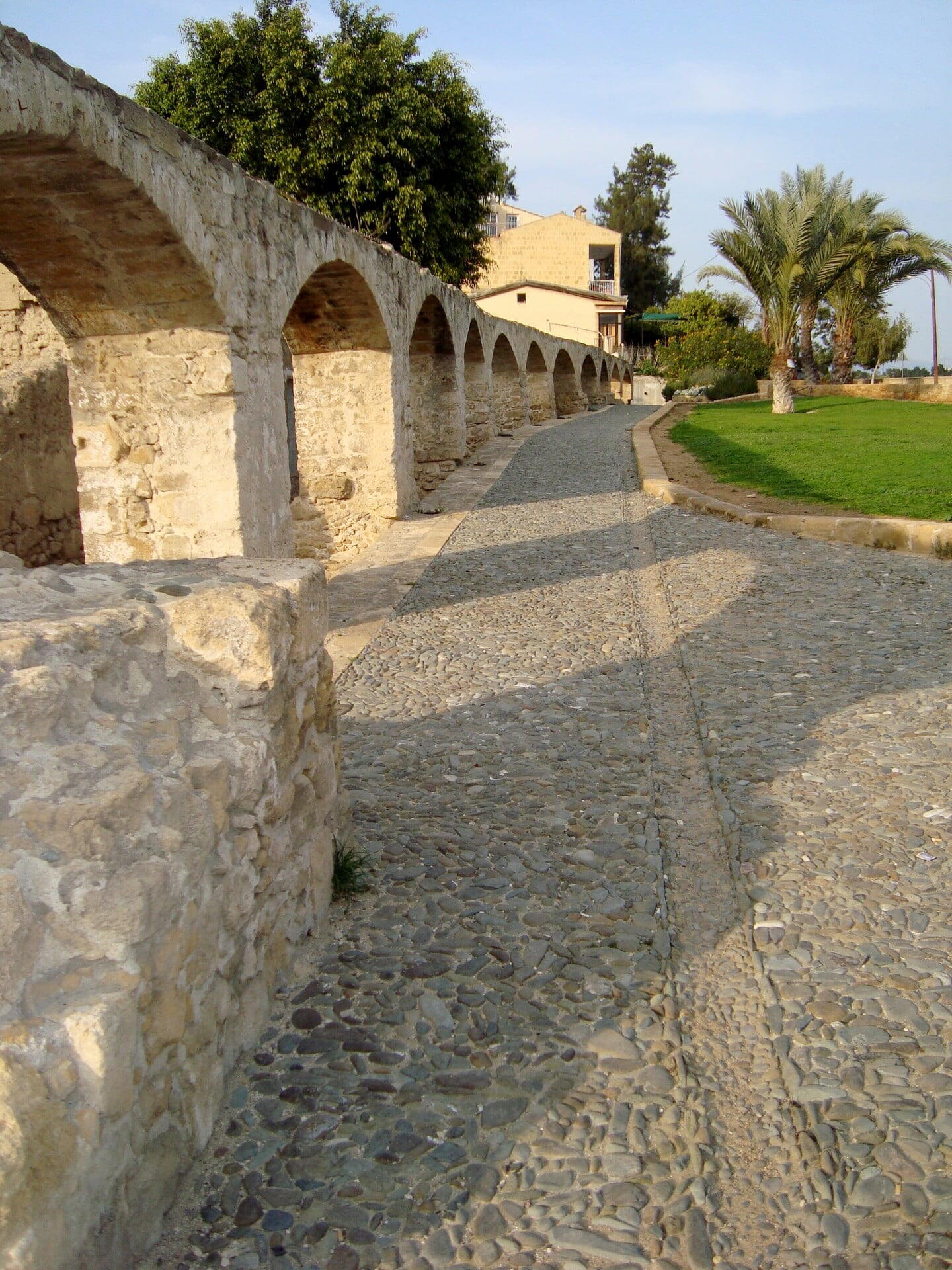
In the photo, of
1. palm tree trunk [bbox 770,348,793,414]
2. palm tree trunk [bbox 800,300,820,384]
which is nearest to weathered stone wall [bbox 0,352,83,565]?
palm tree trunk [bbox 770,348,793,414]

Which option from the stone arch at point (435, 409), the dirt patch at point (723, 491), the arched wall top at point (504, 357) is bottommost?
the dirt patch at point (723, 491)

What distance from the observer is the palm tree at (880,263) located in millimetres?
24656

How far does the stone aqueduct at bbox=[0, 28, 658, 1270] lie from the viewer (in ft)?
5.43

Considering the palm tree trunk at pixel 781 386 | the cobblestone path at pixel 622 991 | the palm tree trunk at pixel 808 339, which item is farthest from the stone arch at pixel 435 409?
the palm tree trunk at pixel 808 339

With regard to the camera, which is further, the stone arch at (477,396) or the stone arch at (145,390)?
the stone arch at (477,396)

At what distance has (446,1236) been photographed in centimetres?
188

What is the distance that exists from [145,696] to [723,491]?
31.7ft

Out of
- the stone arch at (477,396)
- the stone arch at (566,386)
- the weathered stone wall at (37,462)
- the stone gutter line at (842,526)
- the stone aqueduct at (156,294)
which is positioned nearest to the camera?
the stone aqueduct at (156,294)

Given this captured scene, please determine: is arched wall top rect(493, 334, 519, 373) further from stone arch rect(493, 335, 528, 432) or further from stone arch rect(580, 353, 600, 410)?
stone arch rect(580, 353, 600, 410)

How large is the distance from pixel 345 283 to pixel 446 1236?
825 cm

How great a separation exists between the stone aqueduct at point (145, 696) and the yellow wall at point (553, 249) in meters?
39.6

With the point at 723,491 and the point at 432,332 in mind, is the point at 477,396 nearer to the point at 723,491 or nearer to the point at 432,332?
the point at 432,332

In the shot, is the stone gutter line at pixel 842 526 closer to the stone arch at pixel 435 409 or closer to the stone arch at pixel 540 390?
the stone arch at pixel 435 409

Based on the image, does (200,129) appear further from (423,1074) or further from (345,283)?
(423,1074)
